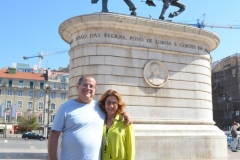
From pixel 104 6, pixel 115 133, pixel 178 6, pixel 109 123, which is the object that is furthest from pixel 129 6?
pixel 115 133

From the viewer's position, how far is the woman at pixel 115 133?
12.8ft

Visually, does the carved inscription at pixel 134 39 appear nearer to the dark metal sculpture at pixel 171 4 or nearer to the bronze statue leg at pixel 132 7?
the bronze statue leg at pixel 132 7

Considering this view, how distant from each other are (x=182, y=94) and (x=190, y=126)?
1.40m

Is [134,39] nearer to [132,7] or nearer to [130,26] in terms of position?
[130,26]

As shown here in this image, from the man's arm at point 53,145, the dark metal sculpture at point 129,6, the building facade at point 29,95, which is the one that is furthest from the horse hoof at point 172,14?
the building facade at point 29,95

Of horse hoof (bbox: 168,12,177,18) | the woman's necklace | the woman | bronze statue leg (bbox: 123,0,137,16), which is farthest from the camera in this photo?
horse hoof (bbox: 168,12,177,18)

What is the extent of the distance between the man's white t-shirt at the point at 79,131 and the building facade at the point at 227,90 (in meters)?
49.0

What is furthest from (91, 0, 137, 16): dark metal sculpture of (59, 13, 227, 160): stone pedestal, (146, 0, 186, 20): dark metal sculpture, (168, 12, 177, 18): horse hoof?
(168, 12, 177, 18): horse hoof

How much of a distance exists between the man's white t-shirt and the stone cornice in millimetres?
8706

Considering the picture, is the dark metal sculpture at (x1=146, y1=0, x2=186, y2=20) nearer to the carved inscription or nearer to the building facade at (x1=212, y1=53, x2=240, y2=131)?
the carved inscription

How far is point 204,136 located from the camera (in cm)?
1290

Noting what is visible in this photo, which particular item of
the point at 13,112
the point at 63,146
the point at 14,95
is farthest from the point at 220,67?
the point at 63,146

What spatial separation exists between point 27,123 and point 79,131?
6395 cm

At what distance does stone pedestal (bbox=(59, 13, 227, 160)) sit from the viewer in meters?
12.1
